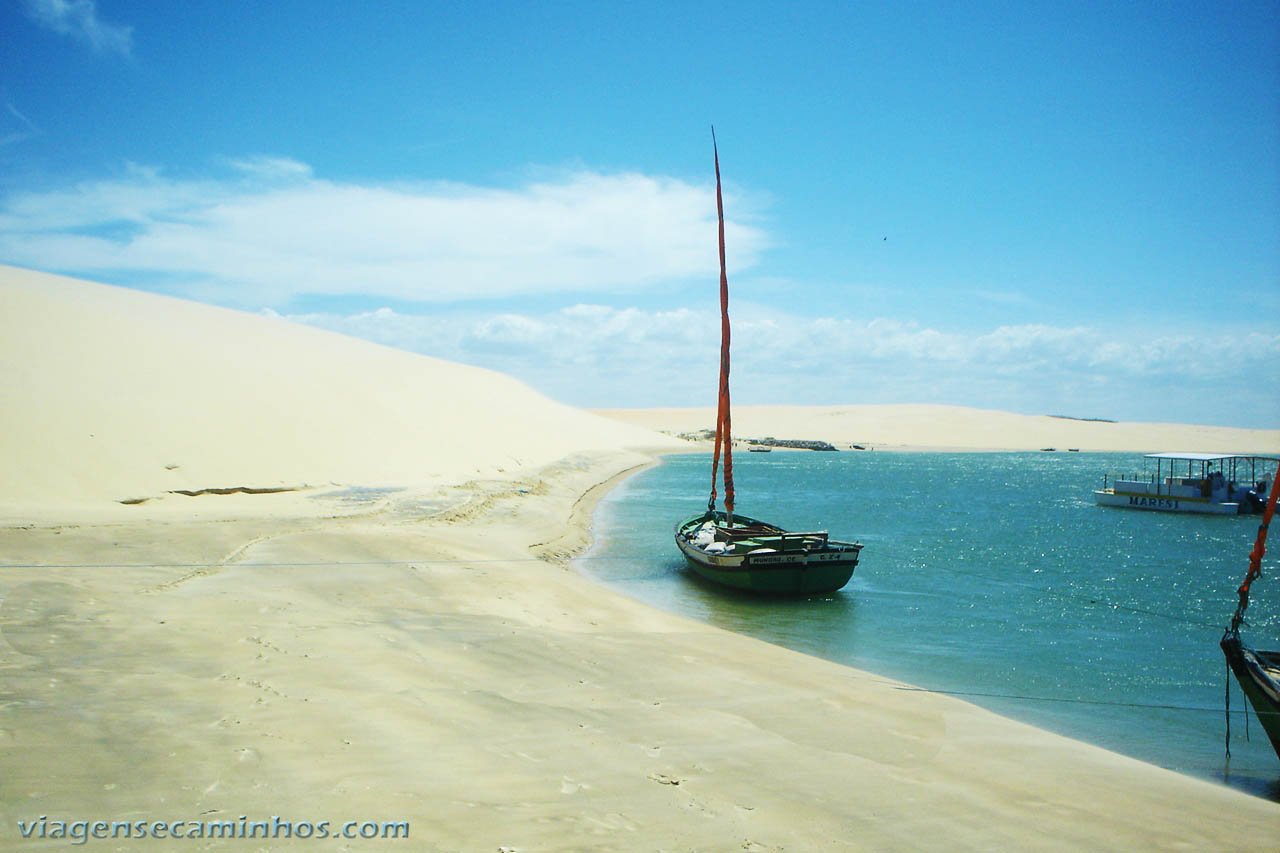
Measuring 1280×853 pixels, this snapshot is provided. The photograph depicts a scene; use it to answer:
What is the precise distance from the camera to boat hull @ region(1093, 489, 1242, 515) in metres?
46.2

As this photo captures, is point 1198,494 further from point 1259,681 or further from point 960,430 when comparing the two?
point 960,430

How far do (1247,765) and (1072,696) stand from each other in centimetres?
290

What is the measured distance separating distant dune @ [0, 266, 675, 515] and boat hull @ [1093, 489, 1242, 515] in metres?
34.4

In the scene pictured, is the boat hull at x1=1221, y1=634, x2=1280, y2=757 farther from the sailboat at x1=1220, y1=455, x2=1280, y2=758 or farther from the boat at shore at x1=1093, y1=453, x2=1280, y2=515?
the boat at shore at x1=1093, y1=453, x2=1280, y2=515

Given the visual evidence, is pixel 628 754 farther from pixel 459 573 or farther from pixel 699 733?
pixel 459 573

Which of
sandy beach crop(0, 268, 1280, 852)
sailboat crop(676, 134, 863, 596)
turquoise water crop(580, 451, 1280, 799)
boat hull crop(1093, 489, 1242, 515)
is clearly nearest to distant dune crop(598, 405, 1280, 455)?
boat hull crop(1093, 489, 1242, 515)

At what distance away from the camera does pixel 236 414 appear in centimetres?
3472

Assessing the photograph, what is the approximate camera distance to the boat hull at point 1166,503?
46.2 meters

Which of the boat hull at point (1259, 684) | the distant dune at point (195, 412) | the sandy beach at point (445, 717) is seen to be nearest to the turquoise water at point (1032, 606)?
the boat hull at point (1259, 684)

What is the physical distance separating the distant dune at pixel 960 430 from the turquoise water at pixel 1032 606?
91125 mm

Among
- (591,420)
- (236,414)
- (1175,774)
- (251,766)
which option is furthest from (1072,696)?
(591,420)

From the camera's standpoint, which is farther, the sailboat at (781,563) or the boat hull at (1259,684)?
the sailboat at (781,563)

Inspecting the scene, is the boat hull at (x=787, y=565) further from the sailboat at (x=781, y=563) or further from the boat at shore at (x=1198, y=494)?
the boat at shore at (x=1198, y=494)

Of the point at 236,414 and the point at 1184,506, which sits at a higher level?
the point at 236,414
